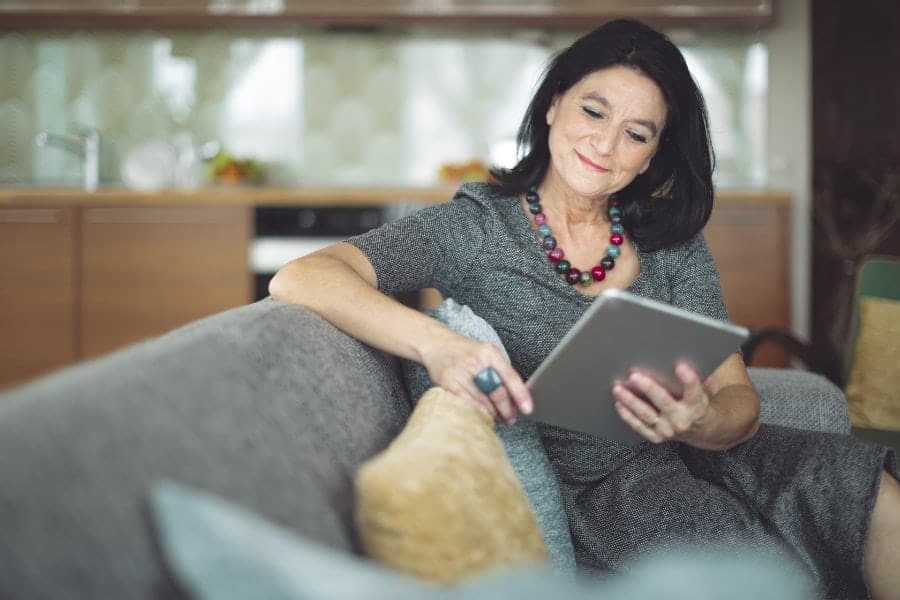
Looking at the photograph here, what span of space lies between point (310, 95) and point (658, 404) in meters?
3.83

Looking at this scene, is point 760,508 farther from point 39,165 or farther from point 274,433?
point 39,165

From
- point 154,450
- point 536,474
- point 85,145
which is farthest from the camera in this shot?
point 85,145

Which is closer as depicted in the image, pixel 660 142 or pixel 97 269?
pixel 660 142

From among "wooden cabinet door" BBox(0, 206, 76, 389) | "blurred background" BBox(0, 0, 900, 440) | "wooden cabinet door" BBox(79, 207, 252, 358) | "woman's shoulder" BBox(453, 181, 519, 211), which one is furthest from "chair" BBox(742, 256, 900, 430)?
"wooden cabinet door" BBox(0, 206, 76, 389)

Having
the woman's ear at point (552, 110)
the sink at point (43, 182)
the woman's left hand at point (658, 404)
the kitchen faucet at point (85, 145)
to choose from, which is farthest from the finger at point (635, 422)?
the sink at point (43, 182)

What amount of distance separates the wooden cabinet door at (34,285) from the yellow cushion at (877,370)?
3.23m

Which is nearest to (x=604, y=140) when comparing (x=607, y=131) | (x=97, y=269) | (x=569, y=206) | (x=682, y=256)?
(x=607, y=131)

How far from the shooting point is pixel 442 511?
913mm

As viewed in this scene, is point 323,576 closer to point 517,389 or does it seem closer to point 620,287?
point 517,389

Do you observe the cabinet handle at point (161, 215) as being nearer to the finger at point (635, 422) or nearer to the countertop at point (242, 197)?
the countertop at point (242, 197)

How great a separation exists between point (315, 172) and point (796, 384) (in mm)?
3255

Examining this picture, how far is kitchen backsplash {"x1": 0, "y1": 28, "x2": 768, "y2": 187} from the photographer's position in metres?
4.89

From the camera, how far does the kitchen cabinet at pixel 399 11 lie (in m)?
4.57

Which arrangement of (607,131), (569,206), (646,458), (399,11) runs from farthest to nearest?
(399,11)
(569,206)
(607,131)
(646,458)
